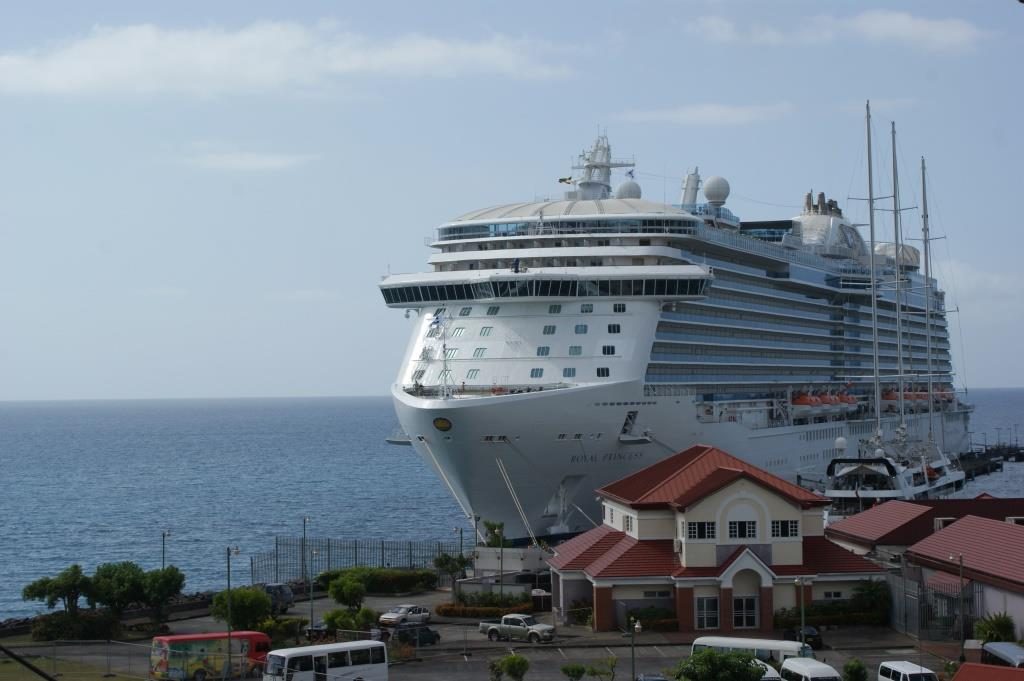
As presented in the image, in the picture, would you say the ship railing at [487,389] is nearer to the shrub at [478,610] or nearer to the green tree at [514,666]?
the shrub at [478,610]

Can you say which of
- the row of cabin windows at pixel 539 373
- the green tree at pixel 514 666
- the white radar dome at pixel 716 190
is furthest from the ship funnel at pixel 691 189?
the green tree at pixel 514 666

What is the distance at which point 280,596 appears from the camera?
48.5 metres

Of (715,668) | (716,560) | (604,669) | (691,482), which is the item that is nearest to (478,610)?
(716,560)

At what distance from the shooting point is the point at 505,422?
55.9 meters

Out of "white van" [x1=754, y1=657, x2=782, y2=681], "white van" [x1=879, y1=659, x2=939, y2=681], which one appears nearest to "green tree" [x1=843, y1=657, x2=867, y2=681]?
"white van" [x1=879, y1=659, x2=939, y2=681]

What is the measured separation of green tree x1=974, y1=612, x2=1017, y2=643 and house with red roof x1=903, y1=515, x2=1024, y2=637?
174 mm

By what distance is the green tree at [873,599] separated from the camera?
43719 millimetres

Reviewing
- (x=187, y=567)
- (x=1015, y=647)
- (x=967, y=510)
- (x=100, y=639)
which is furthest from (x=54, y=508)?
(x=1015, y=647)

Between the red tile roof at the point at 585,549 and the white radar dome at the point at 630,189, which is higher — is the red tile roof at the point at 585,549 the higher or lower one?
the lower one

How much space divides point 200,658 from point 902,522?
27620 mm

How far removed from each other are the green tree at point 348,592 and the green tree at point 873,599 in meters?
16.2

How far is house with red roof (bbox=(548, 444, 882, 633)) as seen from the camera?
42906 mm

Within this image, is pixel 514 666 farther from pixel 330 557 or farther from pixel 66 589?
pixel 330 557

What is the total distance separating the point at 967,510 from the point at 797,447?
25716mm
